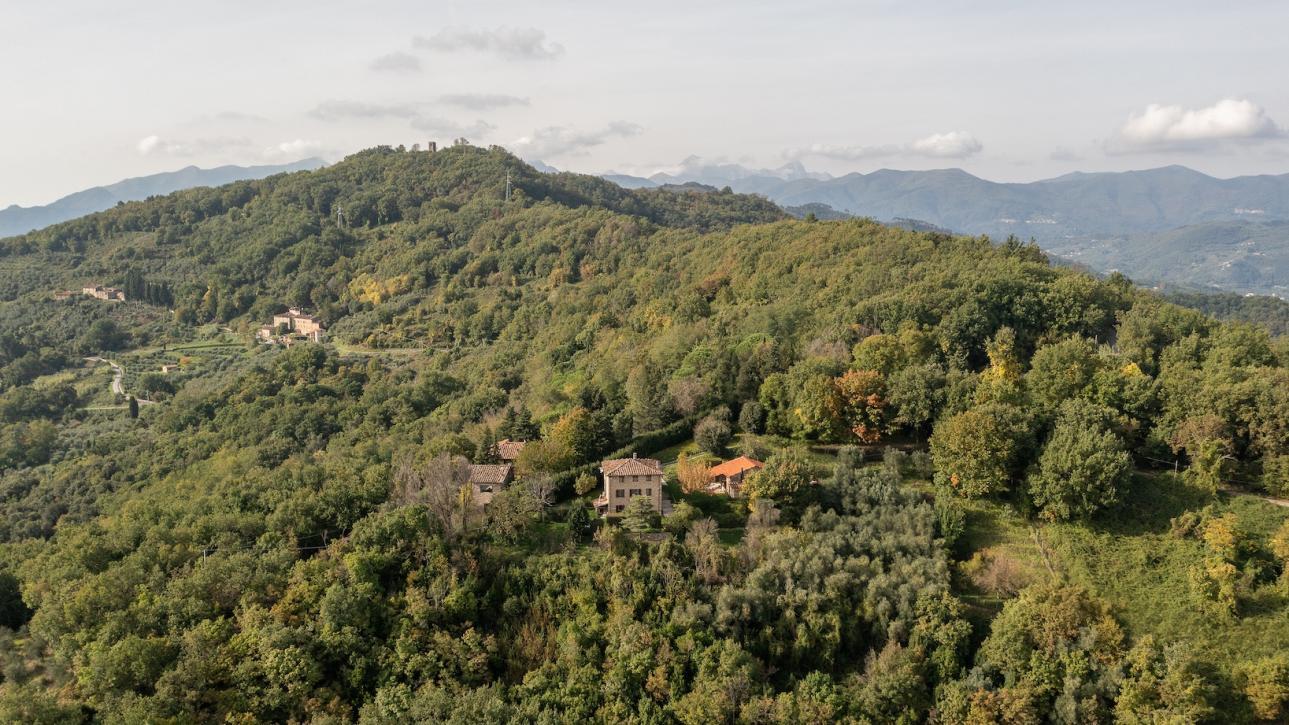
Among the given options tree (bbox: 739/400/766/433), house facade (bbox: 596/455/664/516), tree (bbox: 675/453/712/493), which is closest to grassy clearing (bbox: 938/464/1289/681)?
tree (bbox: 675/453/712/493)

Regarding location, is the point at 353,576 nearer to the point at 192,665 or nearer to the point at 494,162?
the point at 192,665

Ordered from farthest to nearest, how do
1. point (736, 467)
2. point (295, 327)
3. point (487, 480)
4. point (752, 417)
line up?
point (295, 327)
point (752, 417)
point (487, 480)
point (736, 467)

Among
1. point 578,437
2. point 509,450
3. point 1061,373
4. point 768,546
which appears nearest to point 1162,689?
point 768,546

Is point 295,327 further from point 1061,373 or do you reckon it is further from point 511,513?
point 1061,373

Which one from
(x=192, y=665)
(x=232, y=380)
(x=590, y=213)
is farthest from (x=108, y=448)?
(x=590, y=213)

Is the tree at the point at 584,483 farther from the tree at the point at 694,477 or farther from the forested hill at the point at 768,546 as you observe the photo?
the tree at the point at 694,477

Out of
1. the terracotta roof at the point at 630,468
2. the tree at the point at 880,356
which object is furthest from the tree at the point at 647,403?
the tree at the point at 880,356

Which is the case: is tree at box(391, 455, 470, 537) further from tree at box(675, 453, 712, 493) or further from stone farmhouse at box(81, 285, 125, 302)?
stone farmhouse at box(81, 285, 125, 302)

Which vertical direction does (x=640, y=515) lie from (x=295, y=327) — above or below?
below
